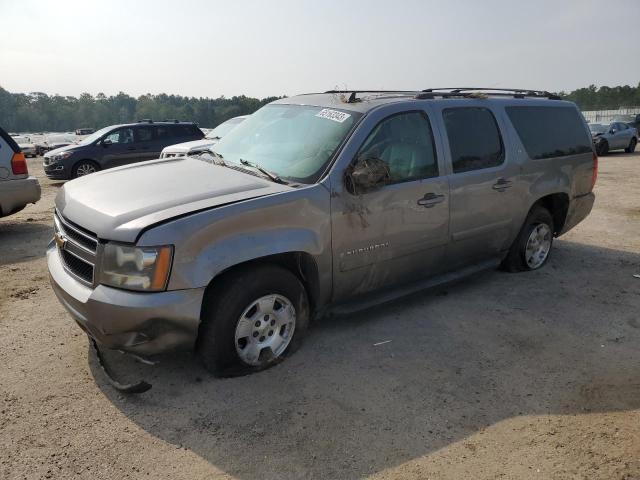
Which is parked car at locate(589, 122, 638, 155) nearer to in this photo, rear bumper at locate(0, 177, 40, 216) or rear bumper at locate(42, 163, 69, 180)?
rear bumper at locate(42, 163, 69, 180)

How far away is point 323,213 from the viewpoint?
11.6ft

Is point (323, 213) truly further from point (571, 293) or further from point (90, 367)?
point (571, 293)

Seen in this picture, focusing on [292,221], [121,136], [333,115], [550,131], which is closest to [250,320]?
[292,221]

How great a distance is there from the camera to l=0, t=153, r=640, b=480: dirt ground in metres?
2.63

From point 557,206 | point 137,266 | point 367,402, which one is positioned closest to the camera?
point 137,266

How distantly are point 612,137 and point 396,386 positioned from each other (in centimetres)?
2203

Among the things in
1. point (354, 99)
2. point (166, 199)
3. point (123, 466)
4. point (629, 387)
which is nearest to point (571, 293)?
point (629, 387)

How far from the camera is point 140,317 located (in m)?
2.90

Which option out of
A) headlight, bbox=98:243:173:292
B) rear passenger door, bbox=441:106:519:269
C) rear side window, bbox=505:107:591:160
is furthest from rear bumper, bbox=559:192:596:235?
headlight, bbox=98:243:173:292

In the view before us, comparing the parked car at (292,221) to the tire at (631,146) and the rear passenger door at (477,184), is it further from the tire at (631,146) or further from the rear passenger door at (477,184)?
the tire at (631,146)

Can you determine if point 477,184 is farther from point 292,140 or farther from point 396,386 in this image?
point 396,386

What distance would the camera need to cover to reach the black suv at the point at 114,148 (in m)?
13.4

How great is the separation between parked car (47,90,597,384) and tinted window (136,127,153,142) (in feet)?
35.2

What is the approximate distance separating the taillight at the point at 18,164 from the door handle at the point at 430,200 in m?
5.94
